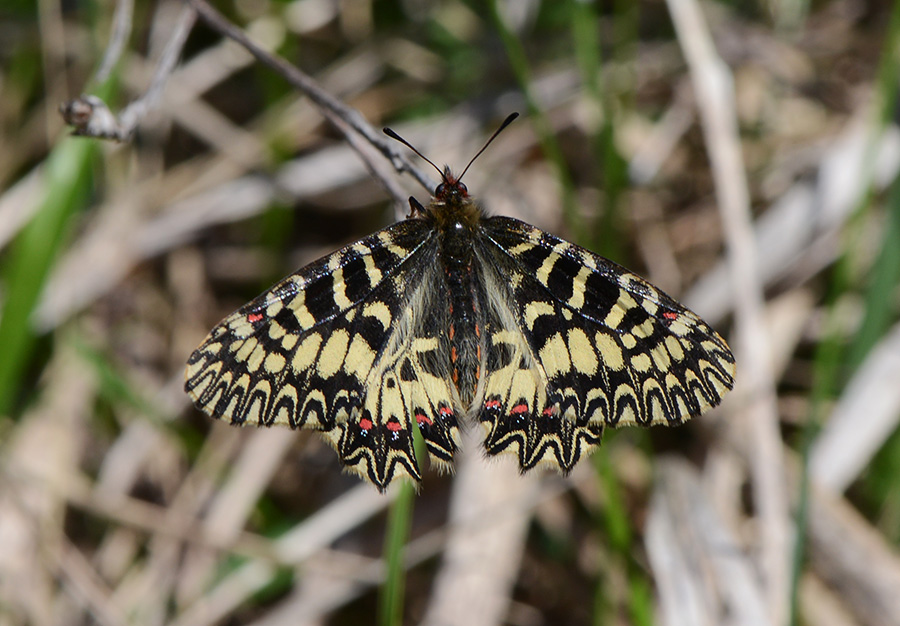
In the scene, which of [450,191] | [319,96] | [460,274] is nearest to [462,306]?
[460,274]

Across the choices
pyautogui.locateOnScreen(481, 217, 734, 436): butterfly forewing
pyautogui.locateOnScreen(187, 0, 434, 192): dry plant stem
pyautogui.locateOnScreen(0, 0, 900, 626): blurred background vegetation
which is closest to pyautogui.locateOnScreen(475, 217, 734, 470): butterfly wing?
pyautogui.locateOnScreen(481, 217, 734, 436): butterfly forewing

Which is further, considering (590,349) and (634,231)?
(634,231)

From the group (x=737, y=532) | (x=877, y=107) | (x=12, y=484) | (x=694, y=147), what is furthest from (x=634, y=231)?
(x=12, y=484)

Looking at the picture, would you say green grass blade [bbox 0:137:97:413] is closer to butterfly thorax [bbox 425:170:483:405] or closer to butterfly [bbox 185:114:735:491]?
butterfly [bbox 185:114:735:491]

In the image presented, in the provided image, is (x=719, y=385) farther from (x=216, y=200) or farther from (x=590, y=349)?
(x=216, y=200)

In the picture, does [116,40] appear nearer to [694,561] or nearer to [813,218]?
[694,561]

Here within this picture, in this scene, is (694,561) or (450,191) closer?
(450,191)
